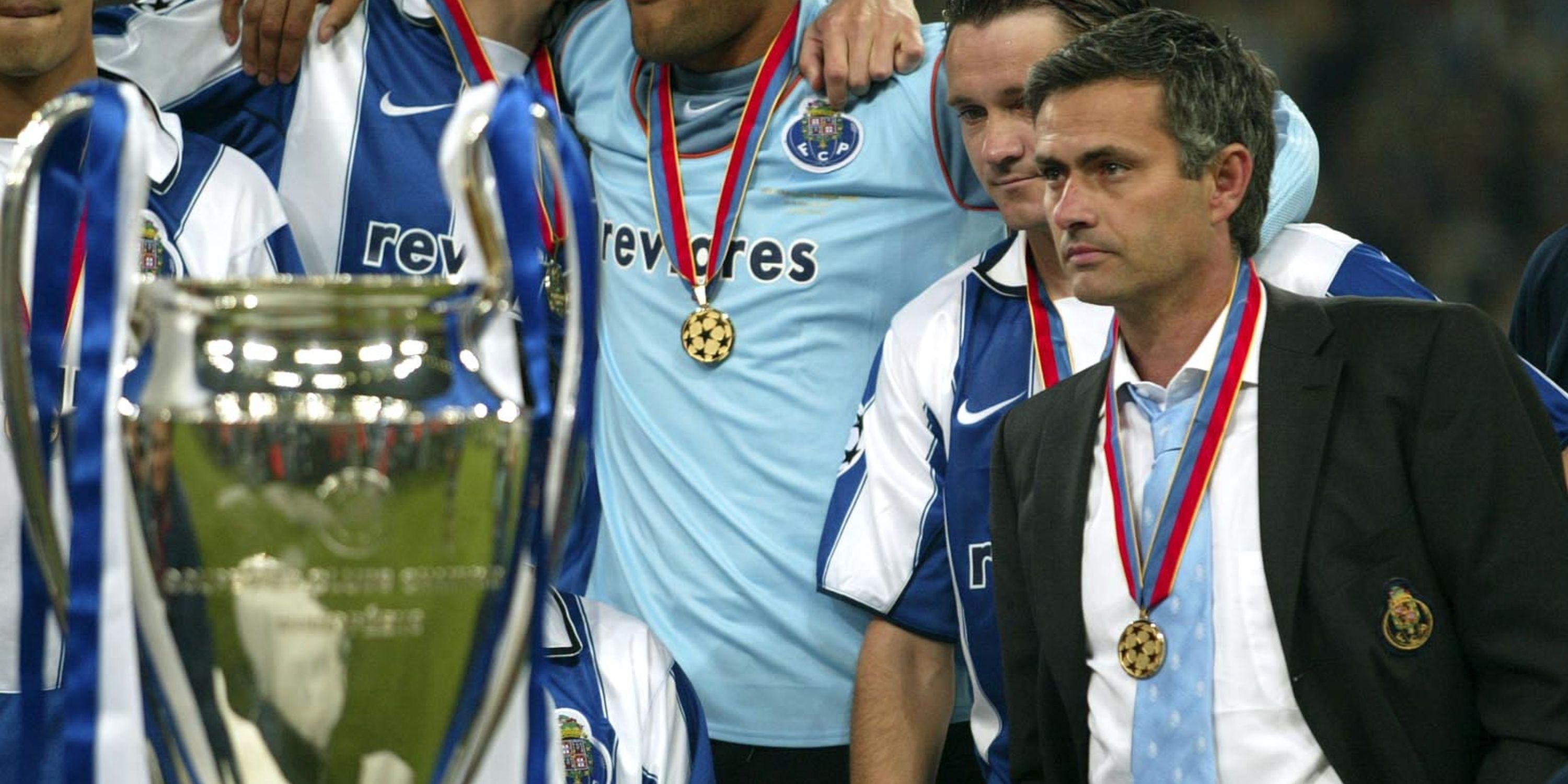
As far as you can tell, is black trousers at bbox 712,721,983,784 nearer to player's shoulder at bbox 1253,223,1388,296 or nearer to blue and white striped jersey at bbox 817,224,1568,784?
blue and white striped jersey at bbox 817,224,1568,784

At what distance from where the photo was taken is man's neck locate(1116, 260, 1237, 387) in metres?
2.13

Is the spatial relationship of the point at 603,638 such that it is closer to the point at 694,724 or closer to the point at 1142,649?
the point at 694,724

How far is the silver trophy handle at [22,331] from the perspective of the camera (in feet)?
3.59

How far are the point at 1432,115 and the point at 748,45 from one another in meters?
3.16

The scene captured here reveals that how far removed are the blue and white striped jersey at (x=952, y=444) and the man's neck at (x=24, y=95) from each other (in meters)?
1.15

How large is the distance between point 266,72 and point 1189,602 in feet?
5.39

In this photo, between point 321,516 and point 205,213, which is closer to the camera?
point 321,516

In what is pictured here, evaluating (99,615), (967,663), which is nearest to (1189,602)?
(967,663)

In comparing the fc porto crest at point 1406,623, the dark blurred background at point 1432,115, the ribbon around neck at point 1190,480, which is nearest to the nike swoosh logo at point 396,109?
the ribbon around neck at point 1190,480

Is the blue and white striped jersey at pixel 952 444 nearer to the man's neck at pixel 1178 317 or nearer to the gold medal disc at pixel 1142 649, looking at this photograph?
the man's neck at pixel 1178 317

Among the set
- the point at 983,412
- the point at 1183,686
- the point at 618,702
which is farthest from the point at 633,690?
the point at 1183,686

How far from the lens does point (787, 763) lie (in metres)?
2.67

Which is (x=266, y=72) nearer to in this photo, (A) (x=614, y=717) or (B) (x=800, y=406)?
(B) (x=800, y=406)

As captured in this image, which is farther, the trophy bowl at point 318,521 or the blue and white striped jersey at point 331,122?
the blue and white striped jersey at point 331,122
